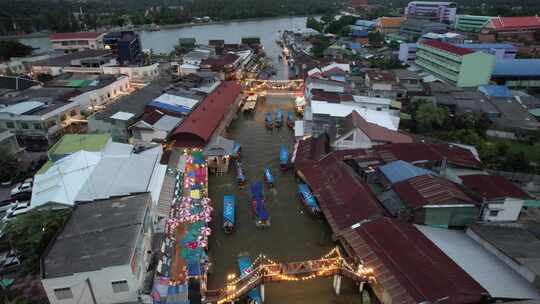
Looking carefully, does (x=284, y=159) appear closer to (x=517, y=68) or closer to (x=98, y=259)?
(x=98, y=259)

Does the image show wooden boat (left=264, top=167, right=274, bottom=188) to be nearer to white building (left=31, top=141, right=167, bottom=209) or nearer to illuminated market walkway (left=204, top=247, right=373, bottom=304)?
white building (left=31, top=141, right=167, bottom=209)

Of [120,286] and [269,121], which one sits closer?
[120,286]

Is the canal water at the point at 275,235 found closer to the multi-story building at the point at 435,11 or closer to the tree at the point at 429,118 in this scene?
the tree at the point at 429,118

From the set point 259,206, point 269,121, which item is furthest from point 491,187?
point 269,121

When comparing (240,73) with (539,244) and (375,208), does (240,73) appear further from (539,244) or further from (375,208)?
(539,244)

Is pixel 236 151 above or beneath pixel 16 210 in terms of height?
beneath

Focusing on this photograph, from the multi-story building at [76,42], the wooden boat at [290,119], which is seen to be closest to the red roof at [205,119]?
the wooden boat at [290,119]
